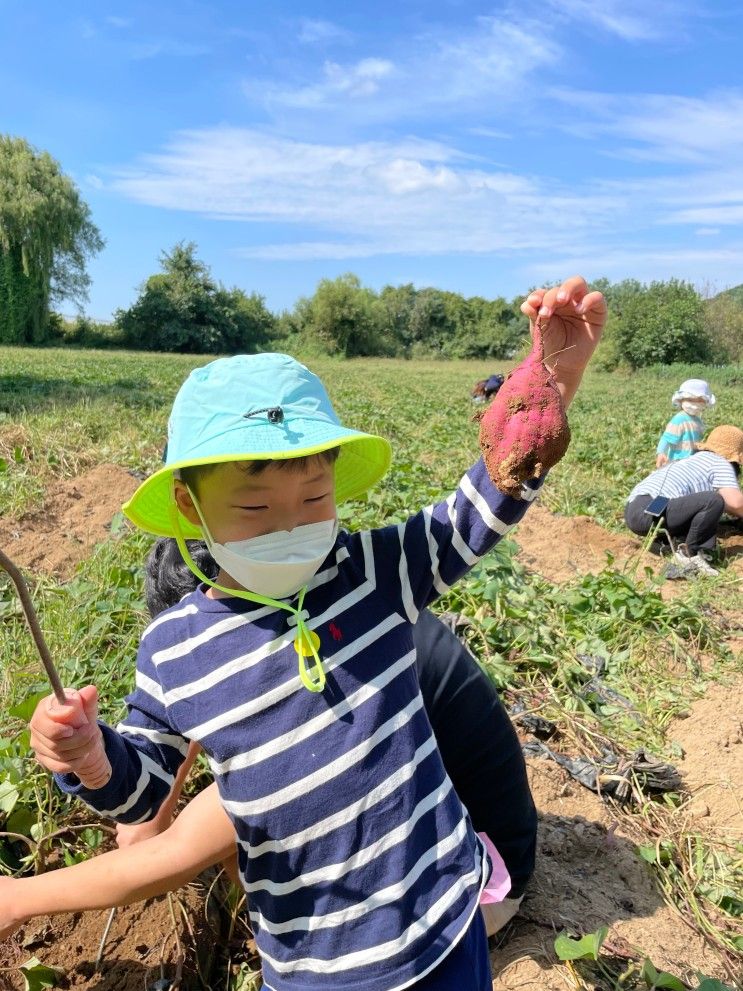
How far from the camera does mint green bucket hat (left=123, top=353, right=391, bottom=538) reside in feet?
3.88

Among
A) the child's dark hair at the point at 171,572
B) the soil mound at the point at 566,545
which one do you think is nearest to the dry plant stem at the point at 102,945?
the child's dark hair at the point at 171,572

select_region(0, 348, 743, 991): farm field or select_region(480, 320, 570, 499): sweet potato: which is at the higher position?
select_region(480, 320, 570, 499): sweet potato

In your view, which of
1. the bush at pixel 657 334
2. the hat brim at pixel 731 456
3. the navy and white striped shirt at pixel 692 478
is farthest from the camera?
the bush at pixel 657 334

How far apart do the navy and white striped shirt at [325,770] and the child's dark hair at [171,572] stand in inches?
15.2

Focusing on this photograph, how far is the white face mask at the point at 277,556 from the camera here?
4.13 feet

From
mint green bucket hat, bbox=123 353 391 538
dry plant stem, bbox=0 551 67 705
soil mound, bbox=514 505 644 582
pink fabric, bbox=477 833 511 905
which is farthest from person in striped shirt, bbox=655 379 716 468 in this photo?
dry plant stem, bbox=0 551 67 705

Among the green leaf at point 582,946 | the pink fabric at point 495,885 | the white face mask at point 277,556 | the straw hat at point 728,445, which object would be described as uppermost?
the white face mask at point 277,556

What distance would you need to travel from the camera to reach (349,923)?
1239mm

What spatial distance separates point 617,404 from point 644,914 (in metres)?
15.8

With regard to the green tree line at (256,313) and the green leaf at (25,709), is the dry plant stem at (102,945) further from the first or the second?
the green tree line at (256,313)

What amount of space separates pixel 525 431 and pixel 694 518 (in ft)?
14.0

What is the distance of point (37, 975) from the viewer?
179 centimetres

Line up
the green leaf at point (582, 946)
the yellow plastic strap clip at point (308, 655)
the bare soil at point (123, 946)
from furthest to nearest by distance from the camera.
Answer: the bare soil at point (123, 946)
the green leaf at point (582, 946)
the yellow plastic strap clip at point (308, 655)

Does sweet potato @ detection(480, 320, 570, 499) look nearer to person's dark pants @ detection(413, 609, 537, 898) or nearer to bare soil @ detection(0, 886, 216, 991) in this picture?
person's dark pants @ detection(413, 609, 537, 898)
